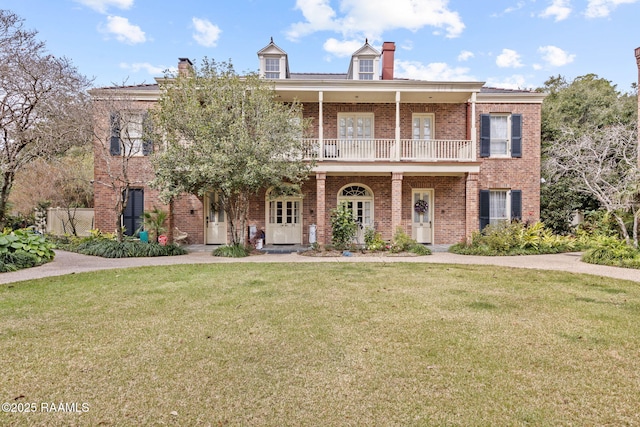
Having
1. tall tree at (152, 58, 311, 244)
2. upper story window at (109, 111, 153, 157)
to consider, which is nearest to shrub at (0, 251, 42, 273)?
tall tree at (152, 58, 311, 244)

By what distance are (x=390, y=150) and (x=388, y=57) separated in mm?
4870

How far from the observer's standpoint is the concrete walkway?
26.9 ft

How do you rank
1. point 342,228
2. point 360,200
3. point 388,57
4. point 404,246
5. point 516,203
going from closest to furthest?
point 404,246 < point 342,228 < point 516,203 < point 360,200 < point 388,57

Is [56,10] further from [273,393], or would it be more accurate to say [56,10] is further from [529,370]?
[529,370]

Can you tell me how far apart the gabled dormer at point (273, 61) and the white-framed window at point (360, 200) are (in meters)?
5.58

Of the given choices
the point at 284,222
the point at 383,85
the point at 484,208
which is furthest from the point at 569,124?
the point at 284,222

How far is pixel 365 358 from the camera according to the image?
3537 mm

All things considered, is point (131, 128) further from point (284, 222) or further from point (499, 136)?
point (499, 136)

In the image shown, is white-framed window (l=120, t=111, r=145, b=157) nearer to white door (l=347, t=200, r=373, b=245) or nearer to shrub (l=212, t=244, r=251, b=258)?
shrub (l=212, t=244, r=251, b=258)

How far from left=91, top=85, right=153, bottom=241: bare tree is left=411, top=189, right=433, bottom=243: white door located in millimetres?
10396

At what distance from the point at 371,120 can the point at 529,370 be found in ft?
42.1

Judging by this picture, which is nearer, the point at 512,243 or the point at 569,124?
the point at 512,243

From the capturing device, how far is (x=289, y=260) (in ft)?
34.9

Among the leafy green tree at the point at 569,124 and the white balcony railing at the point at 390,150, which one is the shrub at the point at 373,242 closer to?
the white balcony railing at the point at 390,150
